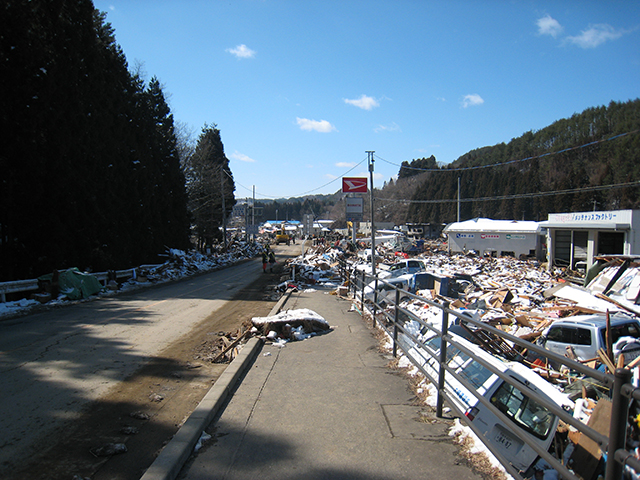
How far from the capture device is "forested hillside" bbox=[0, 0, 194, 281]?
637 inches

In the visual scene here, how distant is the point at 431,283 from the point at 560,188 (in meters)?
80.3

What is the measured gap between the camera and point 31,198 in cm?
1672

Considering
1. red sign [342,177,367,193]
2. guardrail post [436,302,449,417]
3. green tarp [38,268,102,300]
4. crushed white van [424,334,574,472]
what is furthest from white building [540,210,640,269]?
green tarp [38,268,102,300]

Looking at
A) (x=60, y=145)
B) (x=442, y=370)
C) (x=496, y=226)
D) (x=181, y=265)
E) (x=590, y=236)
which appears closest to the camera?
(x=442, y=370)

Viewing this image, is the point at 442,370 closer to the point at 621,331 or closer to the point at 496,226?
the point at 621,331

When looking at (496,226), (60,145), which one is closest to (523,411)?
(60,145)

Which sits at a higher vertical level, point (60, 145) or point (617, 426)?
point (60, 145)

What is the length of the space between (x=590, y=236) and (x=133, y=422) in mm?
37441

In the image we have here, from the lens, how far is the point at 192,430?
414 cm

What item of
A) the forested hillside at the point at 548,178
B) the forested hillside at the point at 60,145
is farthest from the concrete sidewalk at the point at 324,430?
the forested hillside at the point at 548,178

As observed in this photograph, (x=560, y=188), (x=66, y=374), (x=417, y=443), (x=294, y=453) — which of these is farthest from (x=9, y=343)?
(x=560, y=188)

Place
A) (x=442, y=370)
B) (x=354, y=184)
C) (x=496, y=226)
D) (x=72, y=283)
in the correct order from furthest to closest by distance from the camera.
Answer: (x=496, y=226), (x=354, y=184), (x=72, y=283), (x=442, y=370)

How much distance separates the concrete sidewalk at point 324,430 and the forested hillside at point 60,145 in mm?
15092

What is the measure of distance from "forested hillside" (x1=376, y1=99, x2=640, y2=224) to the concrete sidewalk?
55.5m
